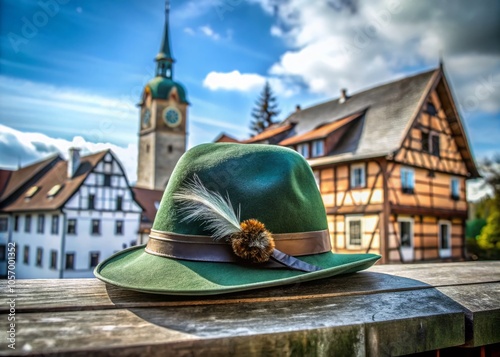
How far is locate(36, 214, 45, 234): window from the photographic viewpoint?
22.5 meters

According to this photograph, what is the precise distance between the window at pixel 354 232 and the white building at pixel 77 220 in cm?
1206

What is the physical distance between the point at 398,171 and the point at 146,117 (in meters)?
33.0

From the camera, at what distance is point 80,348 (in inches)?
28.5

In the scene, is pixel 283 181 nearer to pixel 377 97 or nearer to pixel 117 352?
pixel 117 352

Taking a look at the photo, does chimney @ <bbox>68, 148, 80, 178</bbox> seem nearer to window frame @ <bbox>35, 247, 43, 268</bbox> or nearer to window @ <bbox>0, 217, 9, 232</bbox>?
window frame @ <bbox>35, 247, 43, 268</bbox>

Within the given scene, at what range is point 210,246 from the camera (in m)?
1.33

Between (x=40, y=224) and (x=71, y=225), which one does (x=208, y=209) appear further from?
(x=40, y=224)

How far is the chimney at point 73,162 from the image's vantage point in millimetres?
22562

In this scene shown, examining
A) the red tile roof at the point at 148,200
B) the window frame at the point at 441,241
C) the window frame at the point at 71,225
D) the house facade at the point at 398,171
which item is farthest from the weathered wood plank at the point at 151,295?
the red tile roof at the point at 148,200

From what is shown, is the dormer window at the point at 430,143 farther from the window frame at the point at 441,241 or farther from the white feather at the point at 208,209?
the white feather at the point at 208,209

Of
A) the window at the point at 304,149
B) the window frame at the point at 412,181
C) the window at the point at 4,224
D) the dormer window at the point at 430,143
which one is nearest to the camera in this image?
the window frame at the point at 412,181

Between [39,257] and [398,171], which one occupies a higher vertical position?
[398,171]

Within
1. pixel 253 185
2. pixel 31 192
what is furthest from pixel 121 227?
pixel 253 185

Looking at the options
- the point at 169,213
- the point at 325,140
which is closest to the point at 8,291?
the point at 169,213
